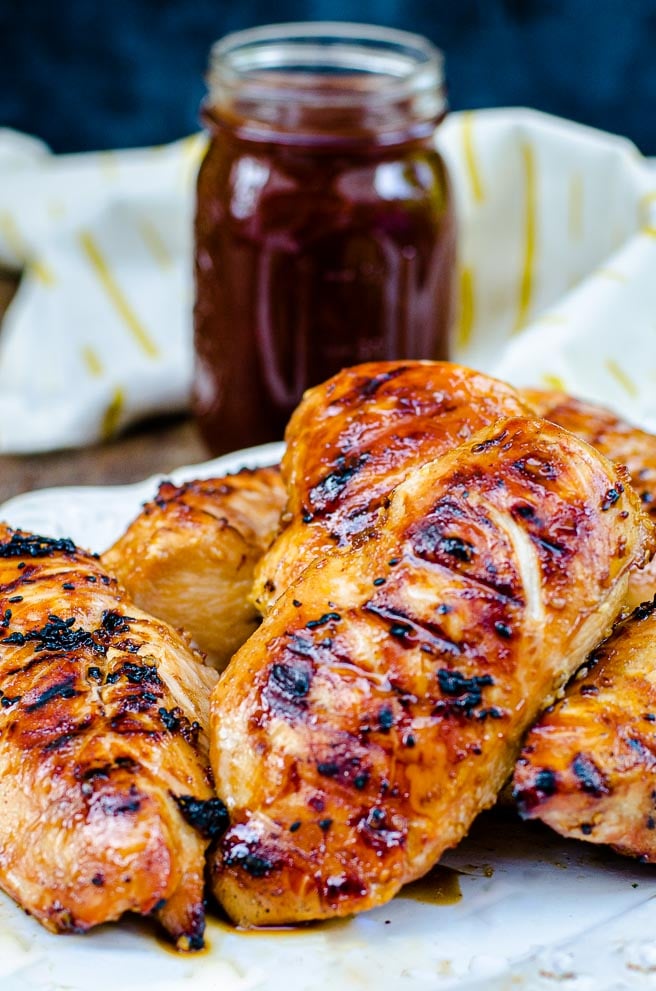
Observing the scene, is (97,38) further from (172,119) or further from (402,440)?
(402,440)

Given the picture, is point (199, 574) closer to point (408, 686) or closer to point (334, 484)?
point (334, 484)

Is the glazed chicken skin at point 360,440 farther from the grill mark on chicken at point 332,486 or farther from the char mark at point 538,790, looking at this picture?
the char mark at point 538,790

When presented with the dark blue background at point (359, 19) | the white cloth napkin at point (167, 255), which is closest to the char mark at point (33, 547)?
the white cloth napkin at point (167, 255)

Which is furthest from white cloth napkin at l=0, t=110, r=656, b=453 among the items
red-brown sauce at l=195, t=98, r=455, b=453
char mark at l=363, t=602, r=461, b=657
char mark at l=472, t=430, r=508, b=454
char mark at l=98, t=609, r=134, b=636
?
char mark at l=363, t=602, r=461, b=657

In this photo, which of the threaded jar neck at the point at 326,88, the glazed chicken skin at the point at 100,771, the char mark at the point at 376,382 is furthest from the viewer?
the threaded jar neck at the point at 326,88

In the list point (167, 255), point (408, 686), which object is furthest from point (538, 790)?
point (167, 255)

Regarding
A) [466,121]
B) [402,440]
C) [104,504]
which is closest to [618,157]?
[466,121]

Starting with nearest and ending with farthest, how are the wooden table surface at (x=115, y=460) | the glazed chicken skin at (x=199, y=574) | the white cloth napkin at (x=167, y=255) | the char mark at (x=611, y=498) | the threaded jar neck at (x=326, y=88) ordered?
1. the char mark at (x=611, y=498)
2. the glazed chicken skin at (x=199, y=574)
3. the threaded jar neck at (x=326, y=88)
4. the wooden table surface at (x=115, y=460)
5. the white cloth napkin at (x=167, y=255)
